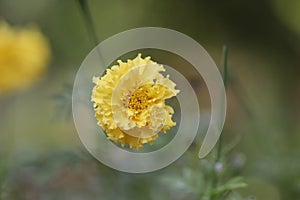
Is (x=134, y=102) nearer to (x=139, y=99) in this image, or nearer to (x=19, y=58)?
(x=139, y=99)

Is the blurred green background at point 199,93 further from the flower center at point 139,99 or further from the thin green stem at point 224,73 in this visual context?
the flower center at point 139,99

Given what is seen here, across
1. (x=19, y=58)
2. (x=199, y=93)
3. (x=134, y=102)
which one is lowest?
(x=134, y=102)

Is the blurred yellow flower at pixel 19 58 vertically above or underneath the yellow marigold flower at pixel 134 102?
above

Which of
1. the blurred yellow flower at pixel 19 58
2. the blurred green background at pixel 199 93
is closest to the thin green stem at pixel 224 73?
the blurred green background at pixel 199 93

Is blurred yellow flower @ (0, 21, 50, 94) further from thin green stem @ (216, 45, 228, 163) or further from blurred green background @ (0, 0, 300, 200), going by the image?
thin green stem @ (216, 45, 228, 163)

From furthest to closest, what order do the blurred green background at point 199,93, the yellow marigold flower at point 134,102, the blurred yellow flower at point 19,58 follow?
the blurred yellow flower at point 19,58, the blurred green background at point 199,93, the yellow marigold flower at point 134,102

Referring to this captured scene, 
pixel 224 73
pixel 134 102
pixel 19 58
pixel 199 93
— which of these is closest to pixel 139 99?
pixel 134 102
